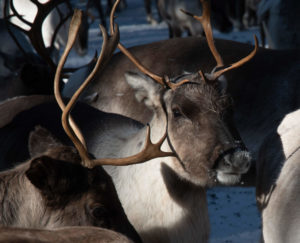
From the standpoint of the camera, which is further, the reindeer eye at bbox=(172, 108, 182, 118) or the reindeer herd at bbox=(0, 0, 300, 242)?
the reindeer eye at bbox=(172, 108, 182, 118)

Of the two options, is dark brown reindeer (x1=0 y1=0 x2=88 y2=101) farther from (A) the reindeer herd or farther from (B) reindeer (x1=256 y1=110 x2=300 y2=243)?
(B) reindeer (x1=256 y1=110 x2=300 y2=243)

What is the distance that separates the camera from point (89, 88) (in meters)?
4.59

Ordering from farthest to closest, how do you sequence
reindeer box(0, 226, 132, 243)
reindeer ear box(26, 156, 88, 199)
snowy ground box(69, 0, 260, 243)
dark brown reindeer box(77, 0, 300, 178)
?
1. dark brown reindeer box(77, 0, 300, 178)
2. snowy ground box(69, 0, 260, 243)
3. reindeer ear box(26, 156, 88, 199)
4. reindeer box(0, 226, 132, 243)

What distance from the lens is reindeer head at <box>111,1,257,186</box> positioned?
2.74 meters

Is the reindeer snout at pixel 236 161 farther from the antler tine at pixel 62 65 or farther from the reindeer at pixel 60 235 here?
the reindeer at pixel 60 235

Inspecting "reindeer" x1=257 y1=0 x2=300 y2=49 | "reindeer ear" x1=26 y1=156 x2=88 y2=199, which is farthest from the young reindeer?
"reindeer" x1=257 y1=0 x2=300 y2=49

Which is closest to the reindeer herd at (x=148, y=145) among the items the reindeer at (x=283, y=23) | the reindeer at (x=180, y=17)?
the reindeer at (x=283, y=23)

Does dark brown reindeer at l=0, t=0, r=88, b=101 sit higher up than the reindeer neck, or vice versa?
the reindeer neck

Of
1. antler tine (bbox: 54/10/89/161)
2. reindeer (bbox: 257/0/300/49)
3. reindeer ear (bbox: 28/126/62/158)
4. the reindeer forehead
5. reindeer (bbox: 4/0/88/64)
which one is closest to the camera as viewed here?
antler tine (bbox: 54/10/89/161)

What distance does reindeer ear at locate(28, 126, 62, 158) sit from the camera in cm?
279

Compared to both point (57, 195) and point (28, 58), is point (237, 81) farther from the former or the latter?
point (57, 195)

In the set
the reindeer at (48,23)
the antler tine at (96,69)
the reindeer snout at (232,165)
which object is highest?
the antler tine at (96,69)

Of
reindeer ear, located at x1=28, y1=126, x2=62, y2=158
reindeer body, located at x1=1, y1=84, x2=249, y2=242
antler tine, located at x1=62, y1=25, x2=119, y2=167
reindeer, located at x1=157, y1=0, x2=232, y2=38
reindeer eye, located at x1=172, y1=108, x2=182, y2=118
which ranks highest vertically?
antler tine, located at x1=62, y1=25, x2=119, y2=167

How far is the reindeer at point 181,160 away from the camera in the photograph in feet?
9.12
